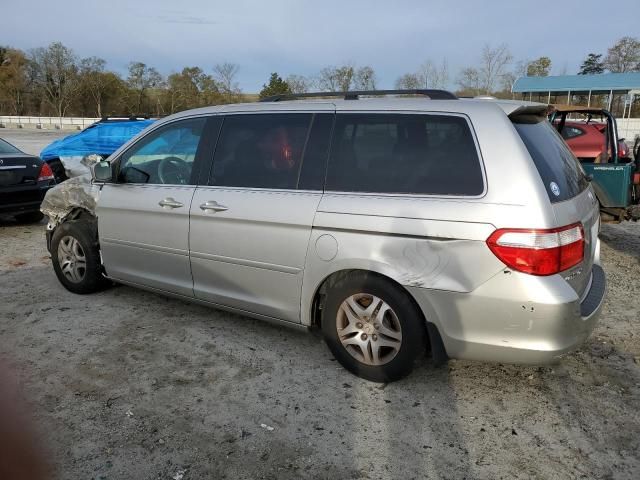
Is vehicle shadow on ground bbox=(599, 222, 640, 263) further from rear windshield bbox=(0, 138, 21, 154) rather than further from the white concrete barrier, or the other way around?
the white concrete barrier

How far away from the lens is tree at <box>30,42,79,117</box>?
2301 inches

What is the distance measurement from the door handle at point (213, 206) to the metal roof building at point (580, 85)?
43.5m

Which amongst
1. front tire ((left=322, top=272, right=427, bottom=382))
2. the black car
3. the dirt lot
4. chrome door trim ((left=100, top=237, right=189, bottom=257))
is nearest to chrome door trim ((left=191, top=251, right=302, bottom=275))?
chrome door trim ((left=100, top=237, right=189, bottom=257))

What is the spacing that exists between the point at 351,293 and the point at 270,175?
105 cm

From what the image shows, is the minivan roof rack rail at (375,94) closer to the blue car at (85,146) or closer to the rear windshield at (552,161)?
the rear windshield at (552,161)

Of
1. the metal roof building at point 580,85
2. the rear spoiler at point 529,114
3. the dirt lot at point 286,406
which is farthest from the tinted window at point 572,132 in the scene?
the metal roof building at point 580,85

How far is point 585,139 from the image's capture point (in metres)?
10.0

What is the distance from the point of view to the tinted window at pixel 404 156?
119 inches

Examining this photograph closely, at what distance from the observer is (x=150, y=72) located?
60.8 metres

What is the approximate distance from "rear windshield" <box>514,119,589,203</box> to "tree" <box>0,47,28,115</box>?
222 ft

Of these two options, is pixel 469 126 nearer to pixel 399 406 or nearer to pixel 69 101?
pixel 399 406

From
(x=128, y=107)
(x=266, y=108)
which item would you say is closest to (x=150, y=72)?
(x=128, y=107)

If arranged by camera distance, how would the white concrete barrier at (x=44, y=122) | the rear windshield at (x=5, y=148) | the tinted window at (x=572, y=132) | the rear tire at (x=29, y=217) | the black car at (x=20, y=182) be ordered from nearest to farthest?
1. the black car at (x=20, y=182)
2. the rear windshield at (x=5, y=148)
3. the rear tire at (x=29, y=217)
4. the tinted window at (x=572, y=132)
5. the white concrete barrier at (x=44, y=122)

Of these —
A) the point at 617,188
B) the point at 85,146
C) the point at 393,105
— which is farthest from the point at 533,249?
the point at 85,146
